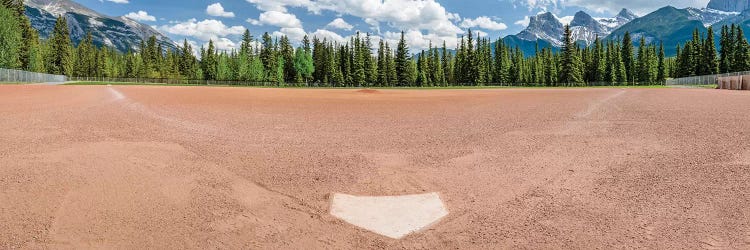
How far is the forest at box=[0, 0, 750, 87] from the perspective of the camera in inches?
4082

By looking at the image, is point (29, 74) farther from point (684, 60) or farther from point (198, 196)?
point (684, 60)

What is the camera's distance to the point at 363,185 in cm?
639

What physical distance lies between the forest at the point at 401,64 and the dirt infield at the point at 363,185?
335ft

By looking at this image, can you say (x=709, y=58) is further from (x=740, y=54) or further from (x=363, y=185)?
(x=363, y=185)

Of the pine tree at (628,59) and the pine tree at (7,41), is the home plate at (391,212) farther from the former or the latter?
the pine tree at (628,59)

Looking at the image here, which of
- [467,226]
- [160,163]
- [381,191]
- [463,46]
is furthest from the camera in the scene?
[463,46]

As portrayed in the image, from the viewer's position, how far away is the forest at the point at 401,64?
103688 millimetres

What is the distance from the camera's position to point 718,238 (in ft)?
14.3

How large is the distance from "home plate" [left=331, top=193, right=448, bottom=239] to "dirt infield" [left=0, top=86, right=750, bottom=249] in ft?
0.46

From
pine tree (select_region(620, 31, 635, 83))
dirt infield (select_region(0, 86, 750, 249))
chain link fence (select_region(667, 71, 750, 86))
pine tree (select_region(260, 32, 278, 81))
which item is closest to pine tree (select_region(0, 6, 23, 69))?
pine tree (select_region(260, 32, 278, 81))

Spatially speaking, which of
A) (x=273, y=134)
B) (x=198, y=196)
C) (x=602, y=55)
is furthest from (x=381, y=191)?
(x=602, y=55)

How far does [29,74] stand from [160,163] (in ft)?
240

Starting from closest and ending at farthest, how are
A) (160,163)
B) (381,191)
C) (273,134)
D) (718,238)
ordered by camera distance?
(718,238)
(381,191)
(160,163)
(273,134)

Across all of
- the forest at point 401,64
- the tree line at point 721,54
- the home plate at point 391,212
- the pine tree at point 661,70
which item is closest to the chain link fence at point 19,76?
the forest at point 401,64
